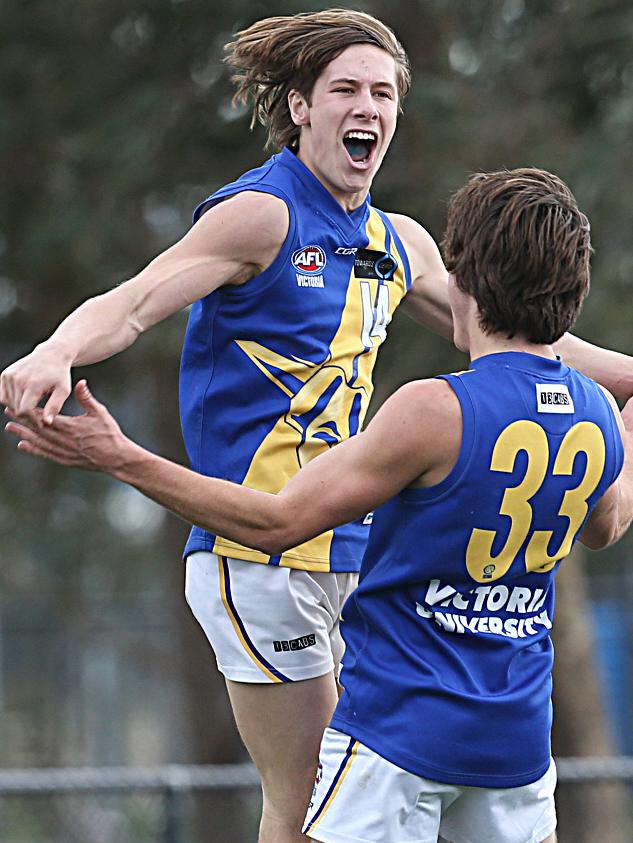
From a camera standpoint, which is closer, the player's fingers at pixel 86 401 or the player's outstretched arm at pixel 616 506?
the player's fingers at pixel 86 401

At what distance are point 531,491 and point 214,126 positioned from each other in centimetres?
753

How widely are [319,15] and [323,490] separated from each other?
1.36 meters

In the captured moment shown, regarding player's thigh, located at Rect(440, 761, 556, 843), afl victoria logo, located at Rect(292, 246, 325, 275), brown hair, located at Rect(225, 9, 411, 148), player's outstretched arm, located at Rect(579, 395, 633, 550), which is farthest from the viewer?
brown hair, located at Rect(225, 9, 411, 148)

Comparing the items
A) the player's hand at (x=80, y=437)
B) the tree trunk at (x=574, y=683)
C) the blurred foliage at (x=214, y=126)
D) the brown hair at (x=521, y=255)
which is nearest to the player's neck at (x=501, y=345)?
the brown hair at (x=521, y=255)

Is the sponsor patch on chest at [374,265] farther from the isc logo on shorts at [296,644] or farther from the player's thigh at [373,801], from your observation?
the player's thigh at [373,801]

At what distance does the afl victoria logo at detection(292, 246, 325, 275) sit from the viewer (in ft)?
11.1

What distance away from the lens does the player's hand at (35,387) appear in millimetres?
2705

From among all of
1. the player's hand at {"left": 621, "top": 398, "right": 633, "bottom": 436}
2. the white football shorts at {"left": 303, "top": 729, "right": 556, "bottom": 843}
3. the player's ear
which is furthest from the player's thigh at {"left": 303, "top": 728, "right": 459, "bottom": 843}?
the player's ear

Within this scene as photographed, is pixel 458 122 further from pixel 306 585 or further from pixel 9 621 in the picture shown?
pixel 9 621

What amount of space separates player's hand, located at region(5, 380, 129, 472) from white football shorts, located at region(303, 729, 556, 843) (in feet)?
2.58

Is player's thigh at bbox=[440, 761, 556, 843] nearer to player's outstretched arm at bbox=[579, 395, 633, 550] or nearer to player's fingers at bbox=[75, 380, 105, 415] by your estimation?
player's outstretched arm at bbox=[579, 395, 633, 550]

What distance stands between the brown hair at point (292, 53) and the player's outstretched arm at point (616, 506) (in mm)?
1073

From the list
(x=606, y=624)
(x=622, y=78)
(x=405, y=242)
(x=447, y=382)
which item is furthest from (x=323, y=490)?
(x=606, y=624)

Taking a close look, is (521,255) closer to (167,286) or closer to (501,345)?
(501,345)
